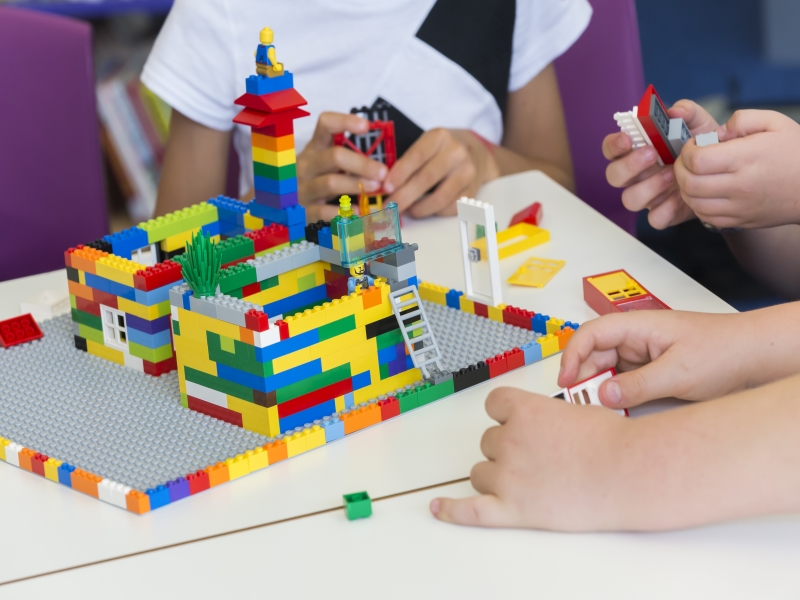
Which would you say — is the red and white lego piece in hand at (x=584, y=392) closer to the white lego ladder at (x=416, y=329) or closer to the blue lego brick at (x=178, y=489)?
the white lego ladder at (x=416, y=329)

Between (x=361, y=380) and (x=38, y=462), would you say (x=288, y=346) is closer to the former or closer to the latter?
(x=361, y=380)

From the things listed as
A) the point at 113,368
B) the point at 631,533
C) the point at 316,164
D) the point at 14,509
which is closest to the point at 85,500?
the point at 14,509

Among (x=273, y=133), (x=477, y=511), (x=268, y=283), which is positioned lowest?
(x=477, y=511)

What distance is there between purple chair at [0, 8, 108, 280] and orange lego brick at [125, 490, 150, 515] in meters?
0.90

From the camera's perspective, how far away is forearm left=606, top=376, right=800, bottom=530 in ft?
1.99

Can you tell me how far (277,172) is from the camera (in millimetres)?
915

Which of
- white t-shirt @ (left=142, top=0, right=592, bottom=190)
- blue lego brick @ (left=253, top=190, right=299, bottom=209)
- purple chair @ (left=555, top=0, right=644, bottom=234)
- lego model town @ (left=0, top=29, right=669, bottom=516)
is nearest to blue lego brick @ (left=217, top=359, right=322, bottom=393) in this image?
lego model town @ (left=0, top=29, right=669, bottom=516)

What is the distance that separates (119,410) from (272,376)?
16 cm

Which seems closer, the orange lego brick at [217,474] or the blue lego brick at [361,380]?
the orange lego brick at [217,474]

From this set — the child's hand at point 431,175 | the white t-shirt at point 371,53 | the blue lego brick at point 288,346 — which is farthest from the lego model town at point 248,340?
the white t-shirt at point 371,53

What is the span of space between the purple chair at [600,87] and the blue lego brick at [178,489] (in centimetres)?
108

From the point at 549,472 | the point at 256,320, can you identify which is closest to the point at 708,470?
the point at 549,472

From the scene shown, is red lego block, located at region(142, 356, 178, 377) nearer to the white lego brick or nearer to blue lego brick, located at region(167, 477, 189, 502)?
the white lego brick

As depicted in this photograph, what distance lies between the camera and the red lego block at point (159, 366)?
2.88 feet
